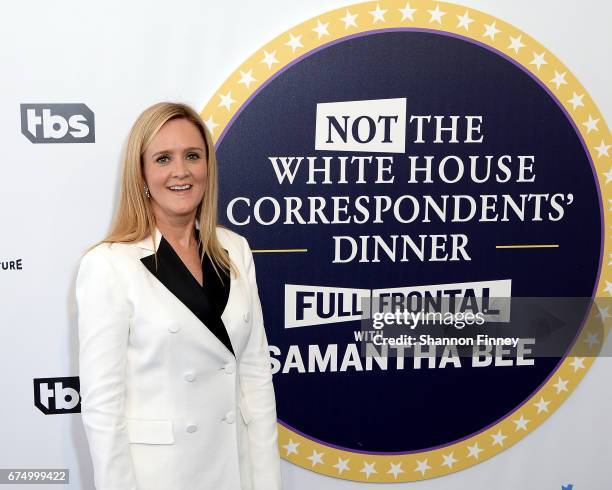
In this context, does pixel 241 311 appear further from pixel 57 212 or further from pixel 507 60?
pixel 507 60

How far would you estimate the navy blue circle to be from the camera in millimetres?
2016

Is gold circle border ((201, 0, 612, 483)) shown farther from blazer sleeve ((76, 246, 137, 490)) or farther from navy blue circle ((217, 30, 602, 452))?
blazer sleeve ((76, 246, 137, 490))

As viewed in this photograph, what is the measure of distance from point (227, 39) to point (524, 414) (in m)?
1.43

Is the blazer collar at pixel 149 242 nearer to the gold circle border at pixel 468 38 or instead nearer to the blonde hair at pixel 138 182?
the blonde hair at pixel 138 182

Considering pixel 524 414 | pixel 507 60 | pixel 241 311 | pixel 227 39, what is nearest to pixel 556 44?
pixel 507 60

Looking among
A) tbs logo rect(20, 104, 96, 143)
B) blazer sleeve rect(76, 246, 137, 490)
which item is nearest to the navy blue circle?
tbs logo rect(20, 104, 96, 143)

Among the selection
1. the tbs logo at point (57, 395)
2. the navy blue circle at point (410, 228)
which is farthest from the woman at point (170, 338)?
the tbs logo at point (57, 395)

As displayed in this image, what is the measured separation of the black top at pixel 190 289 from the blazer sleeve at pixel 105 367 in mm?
99

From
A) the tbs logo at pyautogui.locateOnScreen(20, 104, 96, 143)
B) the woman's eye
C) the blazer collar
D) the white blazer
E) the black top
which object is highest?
the tbs logo at pyautogui.locateOnScreen(20, 104, 96, 143)

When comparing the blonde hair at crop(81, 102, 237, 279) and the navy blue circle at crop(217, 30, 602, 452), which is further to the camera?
the navy blue circle at crop(217, 30, 602, 452)

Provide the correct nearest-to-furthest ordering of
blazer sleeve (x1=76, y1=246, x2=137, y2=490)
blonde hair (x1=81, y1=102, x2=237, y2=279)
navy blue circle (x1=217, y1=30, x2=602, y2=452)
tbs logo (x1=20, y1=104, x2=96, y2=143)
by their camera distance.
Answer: blazer sleeve (x1=76, y1=246, x2=137, y2=490)
blonde hair (x1=81, y1=102, x2=237, y2=279)
tbs logo (x1=20, y1=104, x2=96, y2=143)
navy blue circle (x1=217, y1=30, x2=602, y2=452)

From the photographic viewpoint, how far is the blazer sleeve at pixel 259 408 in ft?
5.35

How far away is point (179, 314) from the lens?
1.46 m

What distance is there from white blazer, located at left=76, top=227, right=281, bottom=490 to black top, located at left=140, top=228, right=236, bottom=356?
14mm
